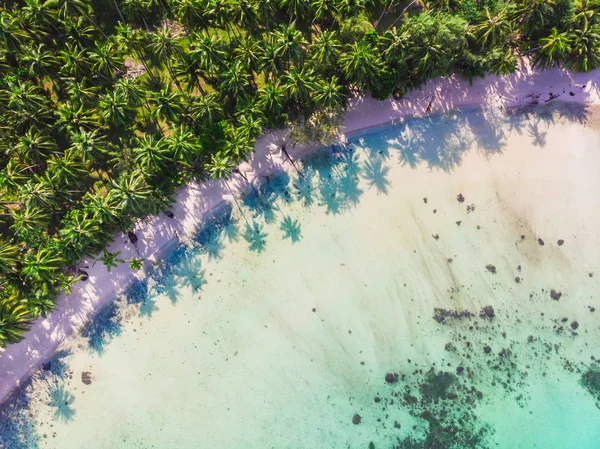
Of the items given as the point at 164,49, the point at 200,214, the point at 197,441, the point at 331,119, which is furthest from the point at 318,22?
the point at 197,441

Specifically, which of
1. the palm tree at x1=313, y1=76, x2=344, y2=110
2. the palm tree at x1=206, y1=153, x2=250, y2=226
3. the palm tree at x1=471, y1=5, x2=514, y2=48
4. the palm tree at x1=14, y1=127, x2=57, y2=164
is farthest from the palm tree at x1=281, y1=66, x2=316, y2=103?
the palm tree at x1=14, y1=127, x2=57, y2=164

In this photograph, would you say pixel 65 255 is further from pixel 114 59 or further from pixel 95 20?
pixel 95 20

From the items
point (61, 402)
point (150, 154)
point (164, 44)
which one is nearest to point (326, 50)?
point (164, 44)

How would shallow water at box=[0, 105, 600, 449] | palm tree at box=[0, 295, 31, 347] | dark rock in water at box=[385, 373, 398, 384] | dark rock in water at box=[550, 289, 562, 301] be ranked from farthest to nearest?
dark rock in water at box=[550, 289, 562, 301] → dark rock in water at box=[385, 373, 398, 384] → shallow water at box=[0, 105, 600, 449] → palm tree at box=[0, 295, 31, 347]

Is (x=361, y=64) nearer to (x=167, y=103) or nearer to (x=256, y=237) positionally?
(x=167, y=103)

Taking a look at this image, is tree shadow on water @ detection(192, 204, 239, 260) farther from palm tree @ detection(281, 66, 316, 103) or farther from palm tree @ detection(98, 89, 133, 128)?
palm tree @ detection(281, 66, 316, 103)

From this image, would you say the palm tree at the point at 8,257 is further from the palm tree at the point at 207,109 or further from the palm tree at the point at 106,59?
the palm tree at the point at 207,109
